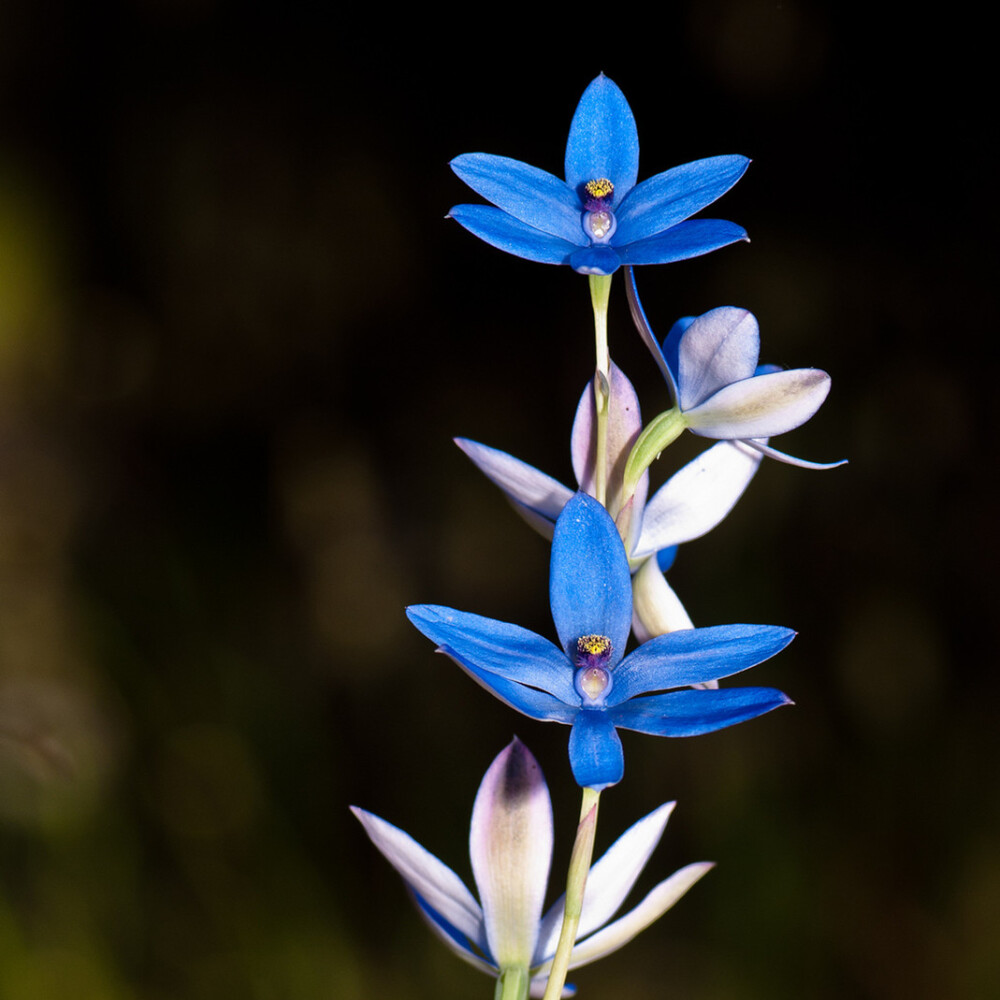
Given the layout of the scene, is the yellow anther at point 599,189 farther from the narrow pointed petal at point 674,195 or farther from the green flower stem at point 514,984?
the green flower stem at point 514,984

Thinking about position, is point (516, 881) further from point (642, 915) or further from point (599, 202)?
point (599, 202)

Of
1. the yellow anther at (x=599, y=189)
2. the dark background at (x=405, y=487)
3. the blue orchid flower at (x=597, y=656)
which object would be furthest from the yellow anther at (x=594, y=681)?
the dark background at (x=405, y=487)

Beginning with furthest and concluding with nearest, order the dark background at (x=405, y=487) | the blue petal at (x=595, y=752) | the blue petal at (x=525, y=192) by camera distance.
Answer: the dark background at (x=405, y=487)
the blue petal at (x=525, y=192)
the blue petal at (x=595, y=752)

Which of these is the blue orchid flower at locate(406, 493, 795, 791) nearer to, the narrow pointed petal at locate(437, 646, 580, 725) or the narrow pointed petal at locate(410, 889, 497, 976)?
the narrow pointed petal at locate(437, 646, 580, 725)

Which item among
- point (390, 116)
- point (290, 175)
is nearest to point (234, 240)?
point (290, 175)

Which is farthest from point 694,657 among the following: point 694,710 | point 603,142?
point 603,142

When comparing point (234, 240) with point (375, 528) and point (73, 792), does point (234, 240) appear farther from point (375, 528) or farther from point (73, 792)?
point (73, 792)
